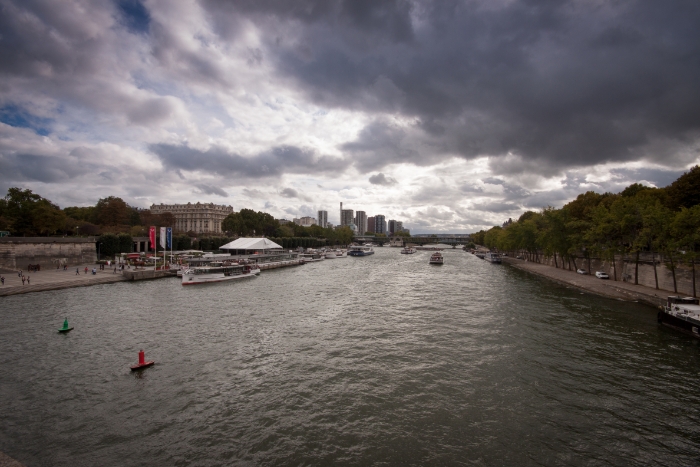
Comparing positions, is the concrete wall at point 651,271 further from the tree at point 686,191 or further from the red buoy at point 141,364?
the red buoy at point 141,364

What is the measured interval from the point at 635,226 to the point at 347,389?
48.3 meters

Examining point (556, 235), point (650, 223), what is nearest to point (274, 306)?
point (650, 223)

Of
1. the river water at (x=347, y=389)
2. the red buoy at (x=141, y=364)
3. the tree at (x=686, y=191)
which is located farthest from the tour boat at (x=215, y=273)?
the tree at (x=686, y=191)

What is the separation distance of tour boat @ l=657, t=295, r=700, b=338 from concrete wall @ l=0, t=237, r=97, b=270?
3255 inches

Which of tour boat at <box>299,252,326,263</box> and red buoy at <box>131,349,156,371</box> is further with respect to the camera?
tour boat at <box>299,252,326,263</box>

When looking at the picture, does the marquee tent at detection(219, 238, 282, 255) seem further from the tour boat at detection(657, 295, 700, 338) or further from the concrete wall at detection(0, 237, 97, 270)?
the tour boat at detection(657, 295, 700, 338)

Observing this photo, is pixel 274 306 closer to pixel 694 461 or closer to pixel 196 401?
pixel 196 401

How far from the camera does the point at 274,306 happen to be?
35406 millimetres

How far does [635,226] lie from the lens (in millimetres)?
44531

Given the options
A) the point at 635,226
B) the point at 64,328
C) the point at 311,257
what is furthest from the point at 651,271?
the point at 311,257

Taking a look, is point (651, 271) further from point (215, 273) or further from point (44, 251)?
point (44, 251)

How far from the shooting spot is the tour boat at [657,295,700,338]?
78.6 ft

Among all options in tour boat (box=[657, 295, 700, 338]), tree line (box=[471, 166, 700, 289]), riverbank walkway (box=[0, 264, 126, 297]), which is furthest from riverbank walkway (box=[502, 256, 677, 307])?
riverbank walkway (box=[0, 264, 126, 297])

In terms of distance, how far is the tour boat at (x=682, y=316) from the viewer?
2397 centimetres
